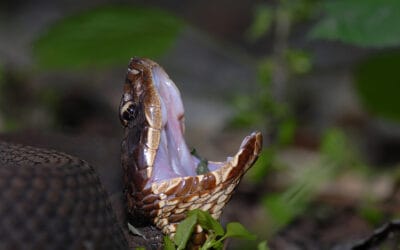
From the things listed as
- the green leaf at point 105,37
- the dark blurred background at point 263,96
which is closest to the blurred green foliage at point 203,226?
the dark blurred background at point 263,96

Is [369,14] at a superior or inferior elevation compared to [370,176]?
superior

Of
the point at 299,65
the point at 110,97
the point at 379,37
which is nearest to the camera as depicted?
the point at 379,37

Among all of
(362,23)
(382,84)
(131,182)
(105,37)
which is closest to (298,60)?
(382,84)

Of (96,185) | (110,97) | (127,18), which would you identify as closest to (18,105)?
(110,97)

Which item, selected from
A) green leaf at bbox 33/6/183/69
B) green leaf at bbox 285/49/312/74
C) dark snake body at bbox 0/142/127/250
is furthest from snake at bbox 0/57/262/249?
green leaf at bbox 285/49/312/74

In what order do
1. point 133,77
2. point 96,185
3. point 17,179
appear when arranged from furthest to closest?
1. point 133,77
2. point 96,185
3. point 17,179

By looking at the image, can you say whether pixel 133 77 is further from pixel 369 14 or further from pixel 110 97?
pixel 110 97

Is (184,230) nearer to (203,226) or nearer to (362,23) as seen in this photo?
(203,226)

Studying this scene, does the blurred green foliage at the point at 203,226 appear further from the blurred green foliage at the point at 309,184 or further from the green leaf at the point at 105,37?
the green leaf at the point at 105,37
